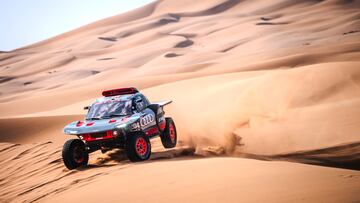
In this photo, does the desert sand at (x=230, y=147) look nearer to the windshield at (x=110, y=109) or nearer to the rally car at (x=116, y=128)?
the rally car at (x=116, y=128)

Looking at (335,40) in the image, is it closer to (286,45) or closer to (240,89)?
(286,45)

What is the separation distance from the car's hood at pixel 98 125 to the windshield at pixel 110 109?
0.27 meters

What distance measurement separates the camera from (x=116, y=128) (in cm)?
832

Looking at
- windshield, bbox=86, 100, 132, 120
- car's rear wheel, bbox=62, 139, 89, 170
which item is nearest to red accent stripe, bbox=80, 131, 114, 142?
car's rear wheel, bbox=62, 139, 89, 170

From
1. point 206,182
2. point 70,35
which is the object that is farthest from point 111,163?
point 70,35

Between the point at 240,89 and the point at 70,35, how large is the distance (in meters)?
101

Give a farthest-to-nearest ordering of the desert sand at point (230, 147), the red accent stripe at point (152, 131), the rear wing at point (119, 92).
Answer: the rear wing at point (119, 92)
the red accent stripe at point (152, 131)
the desert sand at point (230, 147)

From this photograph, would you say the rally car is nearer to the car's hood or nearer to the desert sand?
the car's hood

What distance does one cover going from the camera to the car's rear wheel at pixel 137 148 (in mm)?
8164

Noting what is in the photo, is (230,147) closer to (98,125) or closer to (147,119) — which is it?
(147,119)

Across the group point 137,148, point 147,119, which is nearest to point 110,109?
point 147,119

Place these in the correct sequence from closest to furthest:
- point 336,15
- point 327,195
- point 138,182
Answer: point 327,195 → point 138,182 → point 336,15

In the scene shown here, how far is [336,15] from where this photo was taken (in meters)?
56.6

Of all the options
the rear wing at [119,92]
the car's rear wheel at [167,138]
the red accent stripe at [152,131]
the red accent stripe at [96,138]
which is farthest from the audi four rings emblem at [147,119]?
the red accent stripe at [96,138]
